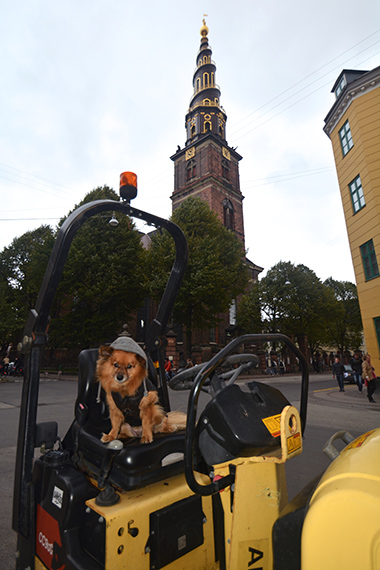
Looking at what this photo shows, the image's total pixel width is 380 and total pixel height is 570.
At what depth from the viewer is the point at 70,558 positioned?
1.41m

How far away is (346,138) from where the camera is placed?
15414mm

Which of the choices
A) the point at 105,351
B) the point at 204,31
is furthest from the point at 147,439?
the point at 204,31

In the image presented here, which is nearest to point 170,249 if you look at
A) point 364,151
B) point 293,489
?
point 364,151

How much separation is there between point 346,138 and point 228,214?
20.2m

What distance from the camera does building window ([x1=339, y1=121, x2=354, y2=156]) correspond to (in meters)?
15.1

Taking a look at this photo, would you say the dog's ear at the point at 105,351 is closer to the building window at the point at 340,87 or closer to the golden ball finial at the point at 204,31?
the building window at the point at 340,87

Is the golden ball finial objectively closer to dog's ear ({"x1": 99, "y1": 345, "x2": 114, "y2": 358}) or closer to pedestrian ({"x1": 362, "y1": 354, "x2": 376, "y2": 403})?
pedestrian ({"x1": 362, "y1": 354, "x2": 376, "y2": 403})

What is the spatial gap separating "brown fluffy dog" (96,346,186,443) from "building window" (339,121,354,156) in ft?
56.6

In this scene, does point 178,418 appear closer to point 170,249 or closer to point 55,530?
point 55,530

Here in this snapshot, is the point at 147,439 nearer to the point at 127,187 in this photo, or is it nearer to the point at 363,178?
the point at 127,187

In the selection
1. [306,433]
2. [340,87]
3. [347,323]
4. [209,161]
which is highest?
[209,161]

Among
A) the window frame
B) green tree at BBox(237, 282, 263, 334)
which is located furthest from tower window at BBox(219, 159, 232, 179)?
the window frame

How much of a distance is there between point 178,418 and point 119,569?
3.10 ft

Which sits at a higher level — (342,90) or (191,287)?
(342,90)
